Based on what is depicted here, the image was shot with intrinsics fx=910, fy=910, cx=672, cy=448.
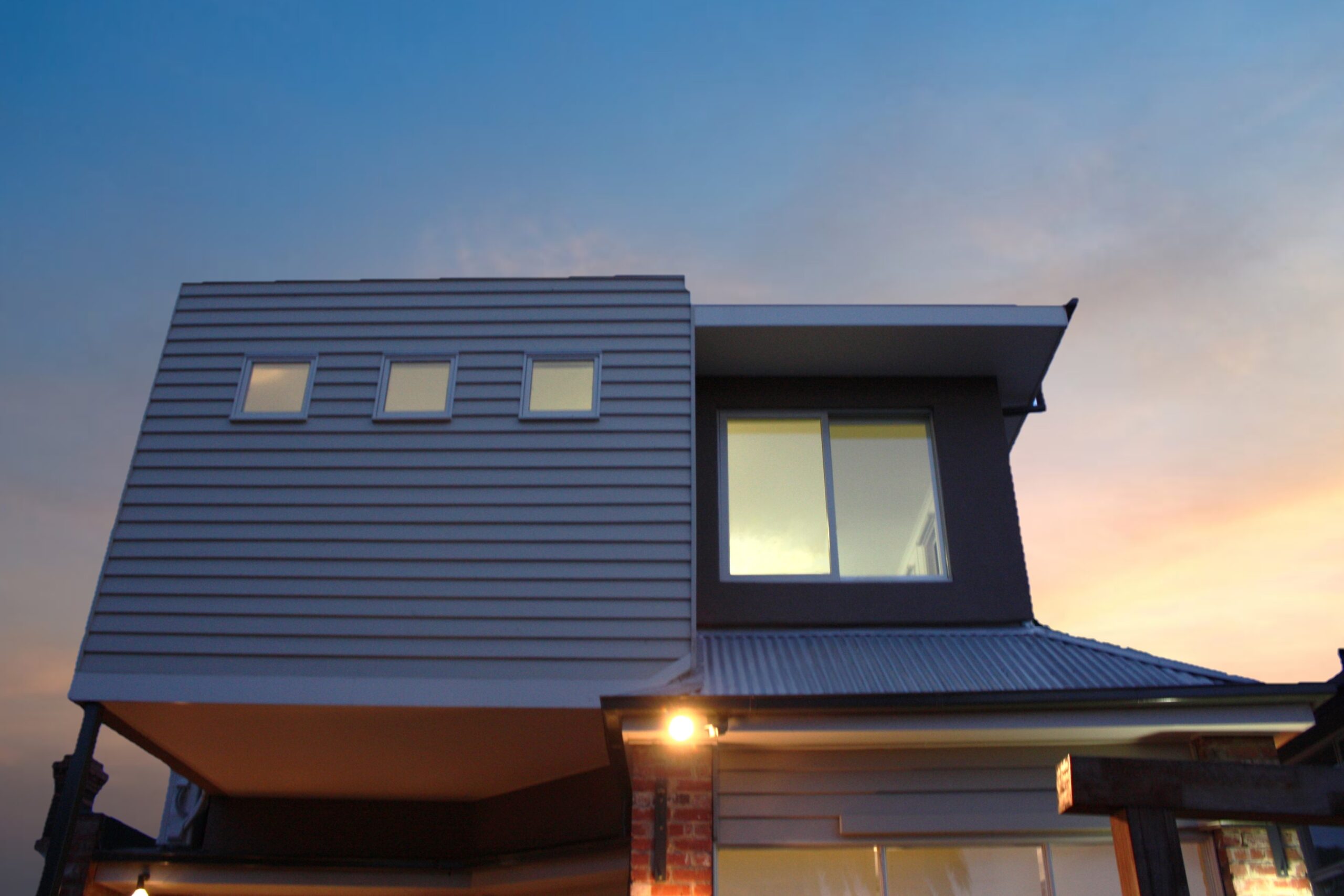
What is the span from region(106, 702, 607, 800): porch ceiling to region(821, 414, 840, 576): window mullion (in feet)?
7.80

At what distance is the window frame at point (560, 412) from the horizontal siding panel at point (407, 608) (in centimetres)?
157

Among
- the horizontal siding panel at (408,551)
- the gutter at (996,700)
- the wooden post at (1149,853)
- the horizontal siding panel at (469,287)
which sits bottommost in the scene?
the wooden post at (1149,853)

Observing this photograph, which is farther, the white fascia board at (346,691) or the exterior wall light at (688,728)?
the white fascia board at (346,691)

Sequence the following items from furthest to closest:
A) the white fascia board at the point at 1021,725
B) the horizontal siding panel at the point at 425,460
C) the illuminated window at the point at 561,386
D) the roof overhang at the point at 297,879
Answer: the roof overhang at the point at 297,879 → the illuminated window at the point at 561,386 → the horizontal siding panel at the point at 425,460 → the white fascia board at the point at 1021,725

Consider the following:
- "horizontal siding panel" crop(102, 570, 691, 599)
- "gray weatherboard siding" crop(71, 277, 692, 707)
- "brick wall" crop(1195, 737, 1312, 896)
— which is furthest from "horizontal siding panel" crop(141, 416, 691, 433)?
"brick wall" crop(1195, 737, 1312, 896)

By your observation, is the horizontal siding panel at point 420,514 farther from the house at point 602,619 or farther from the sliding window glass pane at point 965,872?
the sliding window glass pane at point 965,872

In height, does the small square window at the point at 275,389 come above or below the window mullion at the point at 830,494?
above

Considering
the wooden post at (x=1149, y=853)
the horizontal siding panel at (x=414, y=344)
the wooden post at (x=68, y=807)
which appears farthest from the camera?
the horizontal siding panel at (x=414, y=344)

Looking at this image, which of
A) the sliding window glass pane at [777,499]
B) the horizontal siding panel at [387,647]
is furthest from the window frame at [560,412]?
the horizontal siding panel at [387,647]

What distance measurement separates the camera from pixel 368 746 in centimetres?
736

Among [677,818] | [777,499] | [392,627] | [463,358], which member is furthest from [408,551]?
[777,499]

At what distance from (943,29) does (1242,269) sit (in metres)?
4.84

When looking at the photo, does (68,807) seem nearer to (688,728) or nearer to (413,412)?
(413,412)

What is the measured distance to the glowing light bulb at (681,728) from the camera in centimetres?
512
